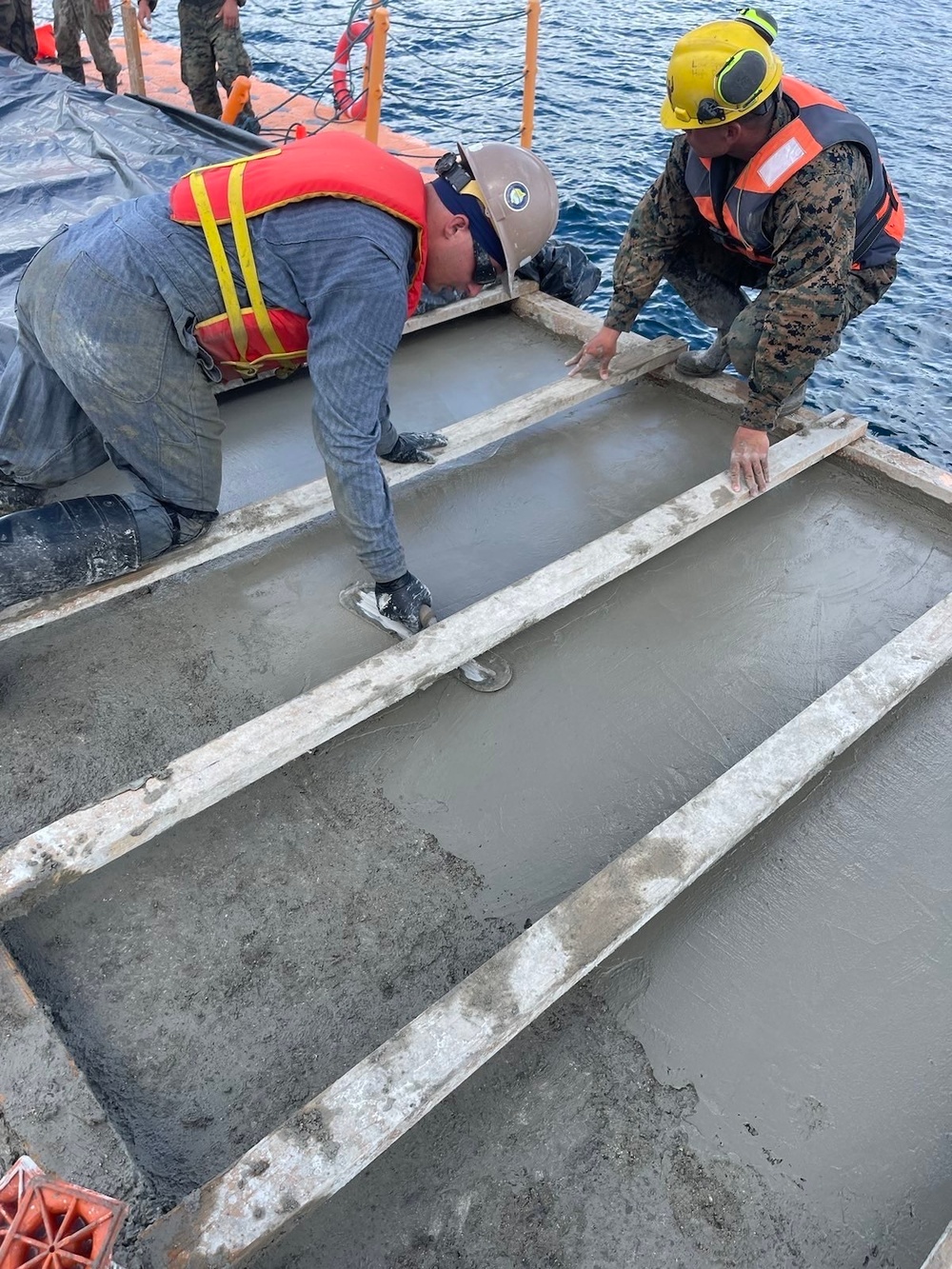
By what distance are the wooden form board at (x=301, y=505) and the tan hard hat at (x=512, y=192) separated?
1.06m

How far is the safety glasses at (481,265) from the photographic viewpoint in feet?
8.70

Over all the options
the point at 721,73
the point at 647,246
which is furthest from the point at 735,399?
the point at 721,73

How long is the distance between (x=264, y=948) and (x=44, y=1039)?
54 centimetres

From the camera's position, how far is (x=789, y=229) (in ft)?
10.8

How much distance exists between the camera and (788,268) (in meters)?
3.33

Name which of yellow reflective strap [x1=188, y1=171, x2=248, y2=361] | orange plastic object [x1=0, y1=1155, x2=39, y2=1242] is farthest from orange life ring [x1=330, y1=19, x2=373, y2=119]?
orange plastic object [x1=0, y1=1155, x2=39, y2=1242]

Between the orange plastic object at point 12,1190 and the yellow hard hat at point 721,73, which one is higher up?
the yellow hard hat at point 721,73

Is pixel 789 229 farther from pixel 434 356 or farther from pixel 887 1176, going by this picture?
pixel 887 1176

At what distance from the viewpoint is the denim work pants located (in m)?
2.51

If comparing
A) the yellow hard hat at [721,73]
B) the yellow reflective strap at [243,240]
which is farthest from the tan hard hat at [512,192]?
the yellow hard hat at [721,73]

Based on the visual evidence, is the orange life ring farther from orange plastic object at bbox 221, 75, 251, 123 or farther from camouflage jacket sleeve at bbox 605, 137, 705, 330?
camouflage jacket sleeve at bbox 605, 137, 705, 330

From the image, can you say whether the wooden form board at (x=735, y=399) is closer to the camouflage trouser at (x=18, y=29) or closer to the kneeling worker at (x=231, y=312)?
the kneeling worker at (x=231, y=312)

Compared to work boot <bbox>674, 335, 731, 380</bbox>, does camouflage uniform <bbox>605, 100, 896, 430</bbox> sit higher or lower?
higher

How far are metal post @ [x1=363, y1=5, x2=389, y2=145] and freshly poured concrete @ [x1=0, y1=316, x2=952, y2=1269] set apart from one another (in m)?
4.21
